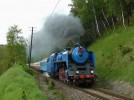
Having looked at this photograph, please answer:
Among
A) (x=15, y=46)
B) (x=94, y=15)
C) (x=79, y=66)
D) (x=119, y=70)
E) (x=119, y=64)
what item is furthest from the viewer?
(x=15, y=46)

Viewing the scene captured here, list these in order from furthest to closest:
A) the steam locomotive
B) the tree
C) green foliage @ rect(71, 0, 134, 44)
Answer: the tree
green foliage @ rect(71, 0, 134, 44)
the steam locomotive

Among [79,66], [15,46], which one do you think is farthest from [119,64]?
[15,46]

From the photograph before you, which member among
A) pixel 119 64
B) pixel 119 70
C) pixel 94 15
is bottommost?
pixel 119 70

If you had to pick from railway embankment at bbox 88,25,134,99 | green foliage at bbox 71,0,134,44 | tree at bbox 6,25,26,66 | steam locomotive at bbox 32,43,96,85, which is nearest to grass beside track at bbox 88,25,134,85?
railway embankment at bbox 88,25,134,99

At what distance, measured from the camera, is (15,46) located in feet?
229

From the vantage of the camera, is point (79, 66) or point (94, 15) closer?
point (79, 66)

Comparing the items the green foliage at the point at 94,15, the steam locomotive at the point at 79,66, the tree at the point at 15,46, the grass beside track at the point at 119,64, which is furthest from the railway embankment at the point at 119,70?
the tree at the point at 15,46

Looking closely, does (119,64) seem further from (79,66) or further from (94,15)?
(94,15)

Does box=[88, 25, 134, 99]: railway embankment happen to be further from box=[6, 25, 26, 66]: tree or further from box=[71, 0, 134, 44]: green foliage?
box=[6, 25, 26, 66]: tree

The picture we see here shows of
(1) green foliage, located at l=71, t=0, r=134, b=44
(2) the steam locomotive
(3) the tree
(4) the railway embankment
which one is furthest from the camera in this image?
(3) the tree

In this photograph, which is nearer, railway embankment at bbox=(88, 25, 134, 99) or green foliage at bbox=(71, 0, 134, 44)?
railway embankment at bbox=(88, 25, 134, 99)

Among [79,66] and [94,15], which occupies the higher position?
[94,15]

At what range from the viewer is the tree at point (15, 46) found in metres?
69.8

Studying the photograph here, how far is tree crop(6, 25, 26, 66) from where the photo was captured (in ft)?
229
